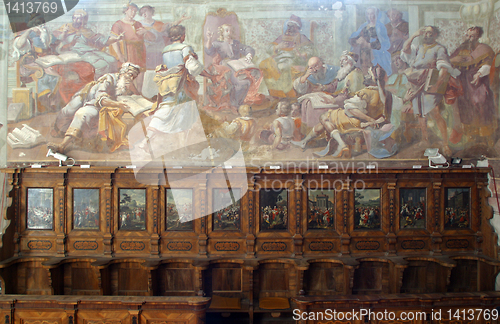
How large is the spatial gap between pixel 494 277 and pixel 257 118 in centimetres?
695

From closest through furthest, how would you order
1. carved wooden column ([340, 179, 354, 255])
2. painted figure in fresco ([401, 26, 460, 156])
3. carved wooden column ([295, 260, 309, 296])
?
carved wooden column ([295, 260, 309, 296]) → carved wooden column ([340, 179, 354, 255]) → painted figure in fresco ([401, 26, 460, 156])

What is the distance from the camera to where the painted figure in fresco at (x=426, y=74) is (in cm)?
800

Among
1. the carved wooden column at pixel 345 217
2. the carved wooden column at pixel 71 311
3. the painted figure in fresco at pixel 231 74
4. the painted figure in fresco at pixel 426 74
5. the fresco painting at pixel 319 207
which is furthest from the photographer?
the painted figure in fresco at pixel 426 74

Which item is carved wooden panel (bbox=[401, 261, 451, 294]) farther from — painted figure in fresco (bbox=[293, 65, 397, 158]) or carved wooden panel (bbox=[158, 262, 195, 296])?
carved wooden panel (bbox=[158, 262, 195, 296])

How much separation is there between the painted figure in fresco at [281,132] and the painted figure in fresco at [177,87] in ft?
6.08

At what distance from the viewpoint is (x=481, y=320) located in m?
6.12

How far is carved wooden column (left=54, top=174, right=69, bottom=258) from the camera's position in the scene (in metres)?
7.58

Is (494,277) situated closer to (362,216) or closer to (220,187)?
(362,216)

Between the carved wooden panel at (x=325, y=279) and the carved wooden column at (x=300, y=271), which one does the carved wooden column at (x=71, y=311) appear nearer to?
the carved wooden column at (x=300, y=271)

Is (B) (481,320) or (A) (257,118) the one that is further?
(A) (257,118)

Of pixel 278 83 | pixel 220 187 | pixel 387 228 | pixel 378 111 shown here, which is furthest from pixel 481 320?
pixel 278 83

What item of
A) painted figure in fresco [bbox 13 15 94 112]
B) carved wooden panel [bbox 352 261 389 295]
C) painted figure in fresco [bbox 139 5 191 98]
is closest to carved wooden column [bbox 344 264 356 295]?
carved wooden panel [bbox 352 261 389 295]

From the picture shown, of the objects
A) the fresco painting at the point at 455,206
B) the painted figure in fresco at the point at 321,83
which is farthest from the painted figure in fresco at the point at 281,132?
the fresco painting at the point at 455,206

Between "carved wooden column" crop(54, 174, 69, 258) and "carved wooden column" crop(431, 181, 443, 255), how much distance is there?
9083mm
